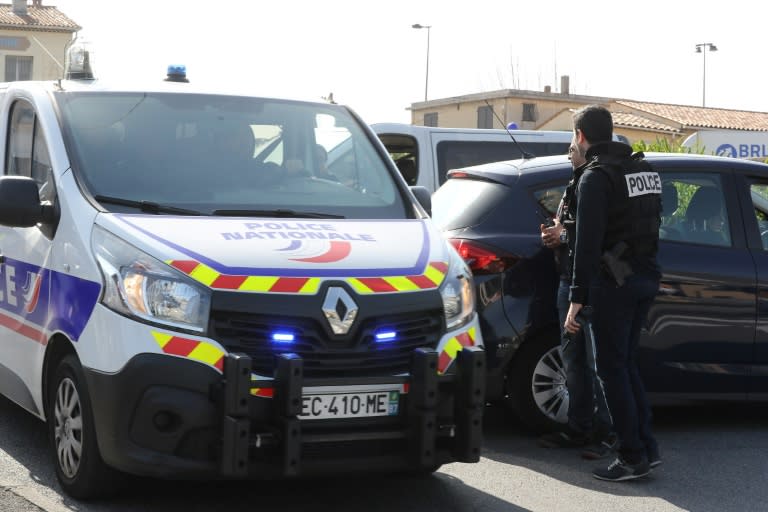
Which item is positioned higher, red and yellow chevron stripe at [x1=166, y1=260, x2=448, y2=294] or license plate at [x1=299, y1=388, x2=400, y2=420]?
red and yellow chevron stripe at [x1=166, y1=260, x2=448, y2=294]

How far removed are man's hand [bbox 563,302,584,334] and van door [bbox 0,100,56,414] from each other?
2.46m

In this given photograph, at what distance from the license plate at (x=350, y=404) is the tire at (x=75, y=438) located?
36.7 inches

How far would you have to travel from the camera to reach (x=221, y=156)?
232 inches

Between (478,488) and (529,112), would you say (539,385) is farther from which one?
(529,112)

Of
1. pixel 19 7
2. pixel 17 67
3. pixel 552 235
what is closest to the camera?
pixel 552 235

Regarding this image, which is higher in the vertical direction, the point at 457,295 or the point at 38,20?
the point at 38,20

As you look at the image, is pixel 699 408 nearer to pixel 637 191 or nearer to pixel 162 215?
pixel 637 191

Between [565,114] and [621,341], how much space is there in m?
58.1

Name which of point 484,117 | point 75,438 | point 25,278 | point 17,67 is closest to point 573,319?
point 75,438

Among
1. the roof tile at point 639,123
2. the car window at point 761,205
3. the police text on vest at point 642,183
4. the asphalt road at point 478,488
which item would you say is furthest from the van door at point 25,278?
the roof tile at point 639,123

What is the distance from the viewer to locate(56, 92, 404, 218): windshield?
5586 mm

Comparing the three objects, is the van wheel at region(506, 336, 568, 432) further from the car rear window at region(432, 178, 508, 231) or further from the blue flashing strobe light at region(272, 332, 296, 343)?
the blue flashing strobe light at region(272, 332, 296, 343)

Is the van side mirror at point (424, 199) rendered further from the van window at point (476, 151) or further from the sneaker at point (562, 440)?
the van window at point (476, 151)

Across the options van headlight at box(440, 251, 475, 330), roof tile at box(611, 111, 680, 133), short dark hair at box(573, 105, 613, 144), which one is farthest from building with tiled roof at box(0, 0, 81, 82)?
van headlight at box(440, 251, 475, 330)
